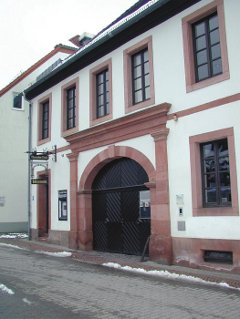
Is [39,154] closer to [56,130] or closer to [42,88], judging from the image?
[56,130]

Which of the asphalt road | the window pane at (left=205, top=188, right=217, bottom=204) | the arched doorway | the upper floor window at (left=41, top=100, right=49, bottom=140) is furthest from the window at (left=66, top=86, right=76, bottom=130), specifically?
the window pane at (left=205, top=188, right=217, bottom=204)

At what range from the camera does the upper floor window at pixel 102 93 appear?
49.3 feet

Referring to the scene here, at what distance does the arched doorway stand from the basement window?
2.67 meters

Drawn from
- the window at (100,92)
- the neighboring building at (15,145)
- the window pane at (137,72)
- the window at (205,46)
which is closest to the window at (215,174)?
the window at (205,46)

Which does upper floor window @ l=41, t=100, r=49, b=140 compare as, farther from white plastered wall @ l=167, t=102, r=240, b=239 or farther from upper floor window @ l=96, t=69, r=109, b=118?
white plastered wall @ l=167, t=102, r=240, b=239

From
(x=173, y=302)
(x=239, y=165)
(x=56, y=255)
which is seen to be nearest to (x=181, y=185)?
(x=239, y=165)

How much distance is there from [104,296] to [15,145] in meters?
18.1

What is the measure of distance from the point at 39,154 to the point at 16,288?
9.92 metres

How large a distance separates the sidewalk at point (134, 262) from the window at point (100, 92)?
4.61m

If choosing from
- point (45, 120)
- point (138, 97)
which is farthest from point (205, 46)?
point (45, 120)

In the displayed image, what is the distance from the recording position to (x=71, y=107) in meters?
17.2

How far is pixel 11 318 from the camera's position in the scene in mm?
6230

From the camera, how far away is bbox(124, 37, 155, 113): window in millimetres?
13008

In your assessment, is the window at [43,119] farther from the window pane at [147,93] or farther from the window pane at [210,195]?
the window pane at [210,195]
